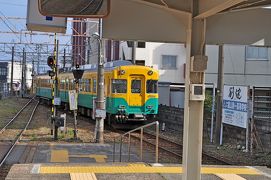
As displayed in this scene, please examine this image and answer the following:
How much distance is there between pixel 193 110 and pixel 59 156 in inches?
302

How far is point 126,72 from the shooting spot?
866 inches

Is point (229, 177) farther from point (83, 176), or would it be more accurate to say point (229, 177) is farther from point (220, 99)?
point (220, 99)

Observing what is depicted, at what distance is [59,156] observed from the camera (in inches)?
517

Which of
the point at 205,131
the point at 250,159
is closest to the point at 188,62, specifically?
the point at 250,159

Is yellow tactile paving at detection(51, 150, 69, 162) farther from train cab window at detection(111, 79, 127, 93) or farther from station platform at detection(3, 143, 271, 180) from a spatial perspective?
train cab window at detection(111, 79, 127, 93)

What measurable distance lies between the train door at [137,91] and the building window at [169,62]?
18528 millimetres

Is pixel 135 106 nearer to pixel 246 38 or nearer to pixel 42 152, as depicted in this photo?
pixel 42 152

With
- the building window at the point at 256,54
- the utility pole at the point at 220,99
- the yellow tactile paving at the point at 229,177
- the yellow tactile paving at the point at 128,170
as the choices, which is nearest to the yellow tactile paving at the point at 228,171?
the yellow tactile paving at the point at 128,170

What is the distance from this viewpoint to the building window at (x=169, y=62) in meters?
40.9

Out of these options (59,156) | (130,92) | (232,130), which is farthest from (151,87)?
(59,156)

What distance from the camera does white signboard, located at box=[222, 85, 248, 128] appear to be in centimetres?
1539

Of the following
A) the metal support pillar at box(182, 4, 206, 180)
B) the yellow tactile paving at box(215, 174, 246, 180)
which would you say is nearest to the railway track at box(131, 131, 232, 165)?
the yellow tactile paving at box(215, 174, 246, 180)

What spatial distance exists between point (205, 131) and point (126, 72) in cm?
474

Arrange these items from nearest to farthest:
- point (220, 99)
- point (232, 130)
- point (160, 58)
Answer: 1. point (232, 130)
2. point (220, 99)
3. point (160, 58)
